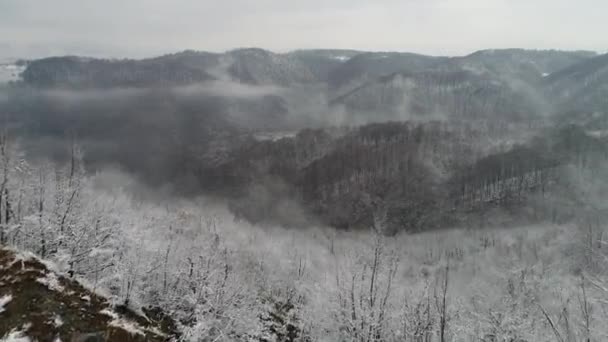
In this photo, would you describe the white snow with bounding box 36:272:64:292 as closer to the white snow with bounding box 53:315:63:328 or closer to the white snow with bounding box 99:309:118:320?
the white snow with bounding box 99:309:118:320

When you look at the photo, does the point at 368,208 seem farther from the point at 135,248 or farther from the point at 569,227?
the point at 135,248

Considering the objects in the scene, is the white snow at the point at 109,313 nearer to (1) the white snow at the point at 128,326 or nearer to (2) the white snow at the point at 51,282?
(1) the white snow at the point at 128,326

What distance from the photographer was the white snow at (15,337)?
50.5ft

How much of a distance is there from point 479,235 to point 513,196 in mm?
35911

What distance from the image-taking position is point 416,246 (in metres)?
135

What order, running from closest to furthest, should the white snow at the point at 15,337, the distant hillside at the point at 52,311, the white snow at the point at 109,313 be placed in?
the white snow at the point at 15,337
the distant hillside at the point at 52,311
the white snow at the point at 109,313

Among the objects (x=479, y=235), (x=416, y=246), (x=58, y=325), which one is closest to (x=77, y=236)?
(x=58, y=325)

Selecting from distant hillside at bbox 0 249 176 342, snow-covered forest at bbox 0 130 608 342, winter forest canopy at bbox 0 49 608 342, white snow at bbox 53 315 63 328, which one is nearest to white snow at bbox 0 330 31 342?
distant hillside at bbox 0 249 176 342

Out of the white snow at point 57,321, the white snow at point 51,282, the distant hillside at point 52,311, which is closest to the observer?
the distant hillside at point 52,311

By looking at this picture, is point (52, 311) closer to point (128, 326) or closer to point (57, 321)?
point (57, 321)

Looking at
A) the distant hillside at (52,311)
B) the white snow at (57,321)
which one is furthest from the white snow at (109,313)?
the white snow at (57,321)

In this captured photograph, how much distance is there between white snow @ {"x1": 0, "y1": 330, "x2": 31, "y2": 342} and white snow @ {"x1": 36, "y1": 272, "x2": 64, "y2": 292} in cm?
402

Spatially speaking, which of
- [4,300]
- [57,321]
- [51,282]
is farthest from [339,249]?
[4,300]

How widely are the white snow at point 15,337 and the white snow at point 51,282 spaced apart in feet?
13.2
